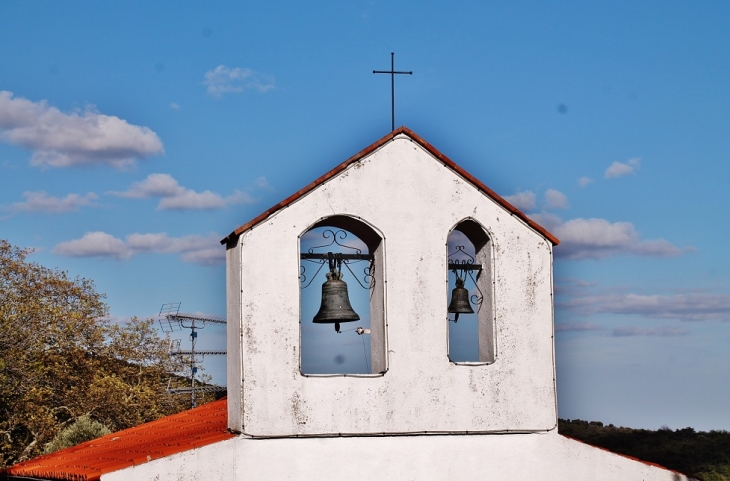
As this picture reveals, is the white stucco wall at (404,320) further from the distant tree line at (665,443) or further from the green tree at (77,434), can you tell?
the green tree at (77,434)

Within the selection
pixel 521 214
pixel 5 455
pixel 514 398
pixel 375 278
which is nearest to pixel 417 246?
pixel 375 278

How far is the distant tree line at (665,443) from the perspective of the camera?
25.4 m

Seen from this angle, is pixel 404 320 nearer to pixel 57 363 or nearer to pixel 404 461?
pixel 404 461

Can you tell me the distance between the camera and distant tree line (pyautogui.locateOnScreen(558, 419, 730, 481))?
2544 centimetres

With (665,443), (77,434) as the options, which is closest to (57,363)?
(77,434)

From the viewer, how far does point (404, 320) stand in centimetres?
1077

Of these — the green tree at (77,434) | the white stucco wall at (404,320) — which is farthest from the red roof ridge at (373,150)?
the green tree at (77,434)

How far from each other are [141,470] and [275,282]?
2.33 meters

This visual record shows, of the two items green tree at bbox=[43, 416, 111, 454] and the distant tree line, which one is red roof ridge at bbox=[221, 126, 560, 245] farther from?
green tree at bbox=[43, 416, 111, 454]

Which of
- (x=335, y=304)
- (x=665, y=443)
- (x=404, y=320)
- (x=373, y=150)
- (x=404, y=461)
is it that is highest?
(x=373, y=150)

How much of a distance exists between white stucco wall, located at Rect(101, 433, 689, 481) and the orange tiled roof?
19 cm

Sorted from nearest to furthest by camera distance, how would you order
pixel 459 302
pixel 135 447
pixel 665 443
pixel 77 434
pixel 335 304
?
pixel 335 304
pixel 459 302
pixel 135 447
pixel 665 443
pixel 77 434

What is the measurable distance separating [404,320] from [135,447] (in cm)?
393

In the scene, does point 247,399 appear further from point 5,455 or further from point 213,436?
point 5,455
